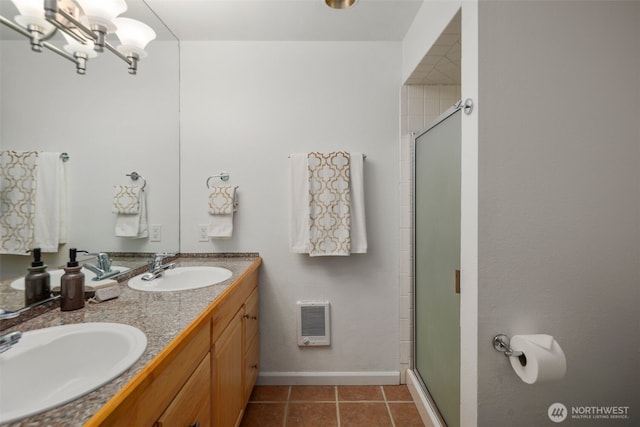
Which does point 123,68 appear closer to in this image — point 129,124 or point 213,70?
point 129,124

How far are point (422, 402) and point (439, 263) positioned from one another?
0.86 m

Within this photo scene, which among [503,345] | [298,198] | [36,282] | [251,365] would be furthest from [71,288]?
[503,345]

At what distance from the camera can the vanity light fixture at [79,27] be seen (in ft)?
2.94

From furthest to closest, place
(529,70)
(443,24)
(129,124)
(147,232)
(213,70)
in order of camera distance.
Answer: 1. (213,70)
2. (147,232)
3. (129,124)
4. (443,24)
5. (529,70)

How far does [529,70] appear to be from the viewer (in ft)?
3.22

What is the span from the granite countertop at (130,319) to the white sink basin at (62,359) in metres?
0.02

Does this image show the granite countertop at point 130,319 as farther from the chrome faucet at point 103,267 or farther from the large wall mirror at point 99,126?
the large wall mirror at point 99,126

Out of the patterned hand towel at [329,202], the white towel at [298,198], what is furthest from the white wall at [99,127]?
the patterned hand towel at [329,202]

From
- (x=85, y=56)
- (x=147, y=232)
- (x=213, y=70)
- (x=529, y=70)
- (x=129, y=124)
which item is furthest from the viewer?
(x=213, y=70)

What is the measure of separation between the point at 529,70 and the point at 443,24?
1.58 feet

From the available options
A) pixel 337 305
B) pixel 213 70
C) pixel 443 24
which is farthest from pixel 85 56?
pixel 337 305

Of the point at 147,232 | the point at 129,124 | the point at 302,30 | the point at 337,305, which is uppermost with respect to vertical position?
the point at 302,30

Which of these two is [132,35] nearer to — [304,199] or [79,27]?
[79,27]

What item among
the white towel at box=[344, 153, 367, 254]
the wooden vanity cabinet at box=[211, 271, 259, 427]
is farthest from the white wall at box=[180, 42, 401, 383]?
the wooden vanity cabinet at box=[211, 271, 259, 427]
